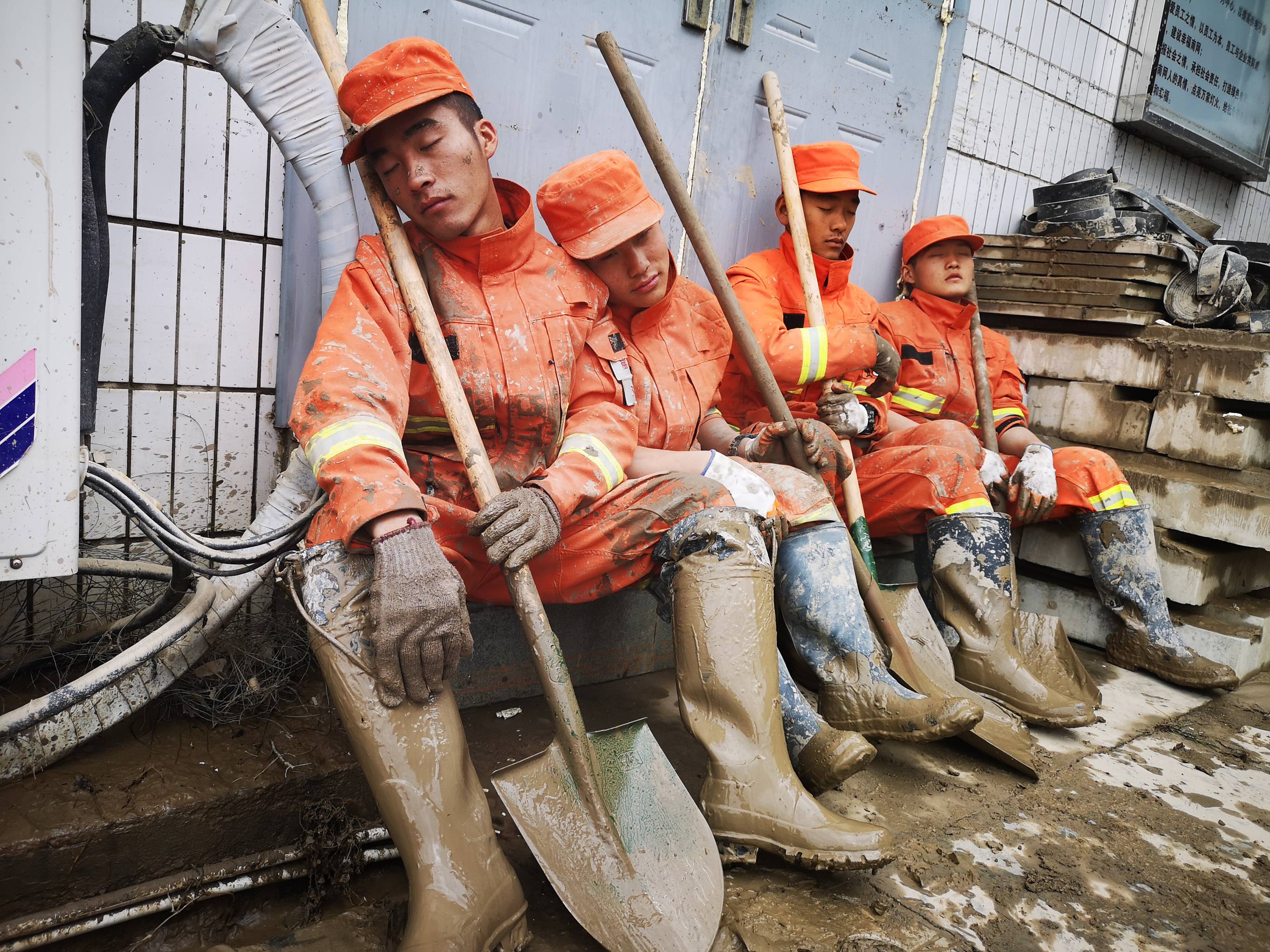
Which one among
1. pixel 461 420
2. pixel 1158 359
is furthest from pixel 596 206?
pixel 1158 359

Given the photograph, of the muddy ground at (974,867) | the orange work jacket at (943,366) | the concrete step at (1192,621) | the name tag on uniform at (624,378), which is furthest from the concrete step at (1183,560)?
the name tag on uniform at (624,378)

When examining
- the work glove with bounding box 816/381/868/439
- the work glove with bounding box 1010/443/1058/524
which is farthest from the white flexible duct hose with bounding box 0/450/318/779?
the work glove with bounding box 1010/443/1058/524

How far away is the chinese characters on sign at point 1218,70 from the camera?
202 inches

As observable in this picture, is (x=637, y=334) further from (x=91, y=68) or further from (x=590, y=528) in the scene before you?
(x=91, y=68)

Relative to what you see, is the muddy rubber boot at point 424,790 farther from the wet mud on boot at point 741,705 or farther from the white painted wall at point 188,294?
the white painted wall at point 188,294

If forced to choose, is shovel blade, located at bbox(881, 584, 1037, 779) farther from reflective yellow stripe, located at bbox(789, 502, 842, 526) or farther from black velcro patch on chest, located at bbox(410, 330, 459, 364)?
black velcro patch on chest, located at bbox(410, 330, 459, 364)

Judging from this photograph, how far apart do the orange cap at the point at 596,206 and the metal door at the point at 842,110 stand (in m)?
1.04

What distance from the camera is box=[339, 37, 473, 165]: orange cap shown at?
6.29ft

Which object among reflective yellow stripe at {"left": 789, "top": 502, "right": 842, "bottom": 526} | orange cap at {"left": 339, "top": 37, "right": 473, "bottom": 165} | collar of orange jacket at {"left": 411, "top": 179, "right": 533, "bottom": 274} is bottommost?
reflective yellow stripe at {"left": 789, "top": 502, "right": 842, "bottom": 526}

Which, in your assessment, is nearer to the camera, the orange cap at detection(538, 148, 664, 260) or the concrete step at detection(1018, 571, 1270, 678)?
the orange cap at detection(538, 148, 664, 260)

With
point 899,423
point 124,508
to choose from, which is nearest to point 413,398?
point 124,508

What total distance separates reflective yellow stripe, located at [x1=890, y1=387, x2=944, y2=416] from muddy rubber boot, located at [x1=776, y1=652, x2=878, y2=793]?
1949 millimetres

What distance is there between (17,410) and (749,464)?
171 centimetres

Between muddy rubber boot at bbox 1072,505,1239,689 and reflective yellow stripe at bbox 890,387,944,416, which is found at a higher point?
reflective yellow stripe at bbox 890,387,944,416
